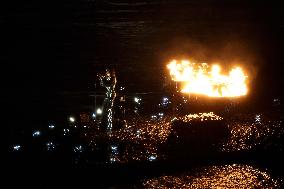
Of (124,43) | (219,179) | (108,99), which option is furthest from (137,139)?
(124,43)

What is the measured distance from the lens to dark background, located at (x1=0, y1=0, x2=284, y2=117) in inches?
692

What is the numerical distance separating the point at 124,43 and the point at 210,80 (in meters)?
6.50

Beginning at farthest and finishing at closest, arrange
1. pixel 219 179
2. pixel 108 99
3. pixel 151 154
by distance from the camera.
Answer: pixel 108 99
pixel 151 154
pixel 219 179

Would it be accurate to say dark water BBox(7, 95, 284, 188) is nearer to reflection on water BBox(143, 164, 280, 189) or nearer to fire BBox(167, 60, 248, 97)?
reflection on water BBox(143, 164, 280, 189)

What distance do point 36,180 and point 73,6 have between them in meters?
17.6

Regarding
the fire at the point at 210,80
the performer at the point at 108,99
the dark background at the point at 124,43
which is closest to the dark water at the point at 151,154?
the performer at the point at 108,99

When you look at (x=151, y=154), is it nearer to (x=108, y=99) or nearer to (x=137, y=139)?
(x=137, y=139)

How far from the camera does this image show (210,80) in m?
16.1

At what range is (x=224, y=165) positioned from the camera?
36.4 feet

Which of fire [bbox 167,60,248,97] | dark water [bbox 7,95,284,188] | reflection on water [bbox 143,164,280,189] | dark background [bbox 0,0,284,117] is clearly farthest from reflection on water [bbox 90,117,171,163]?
dark background [bbox 0,0,284,117]

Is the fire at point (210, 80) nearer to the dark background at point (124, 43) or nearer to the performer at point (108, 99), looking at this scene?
the dark background at point (124, 43)

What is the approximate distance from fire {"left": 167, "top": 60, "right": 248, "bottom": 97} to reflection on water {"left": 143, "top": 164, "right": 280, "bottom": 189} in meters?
4.99

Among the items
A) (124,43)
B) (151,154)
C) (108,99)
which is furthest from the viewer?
(124,43)

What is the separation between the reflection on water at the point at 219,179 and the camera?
1009 cm
